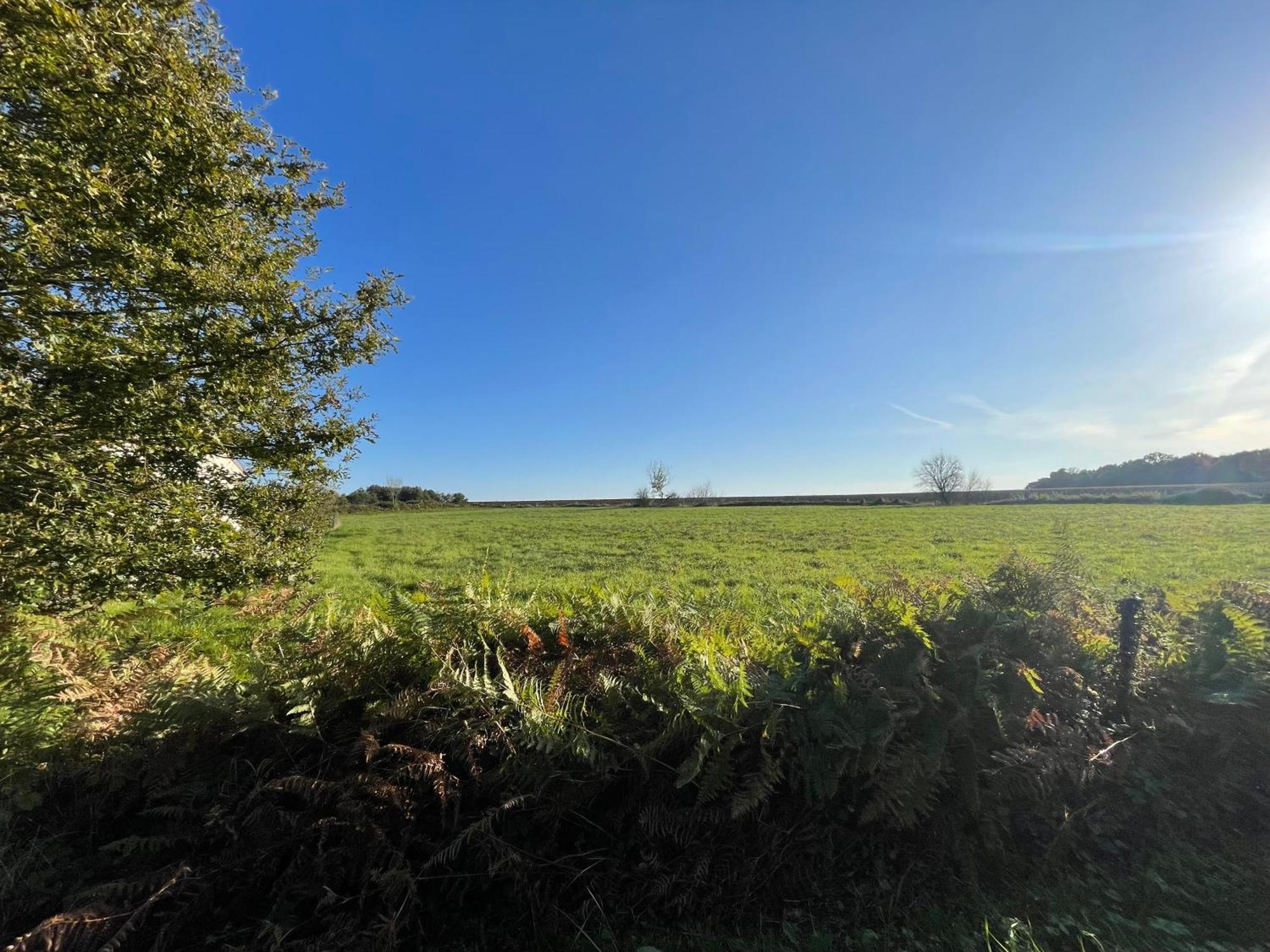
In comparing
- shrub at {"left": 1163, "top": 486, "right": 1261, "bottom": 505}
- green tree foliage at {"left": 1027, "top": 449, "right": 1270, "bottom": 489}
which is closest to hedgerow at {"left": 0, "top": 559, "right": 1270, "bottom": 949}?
shrub at {"left": 1163, "top": 486, "right": 1261, "bottom": 505}

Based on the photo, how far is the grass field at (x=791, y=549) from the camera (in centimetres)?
1254

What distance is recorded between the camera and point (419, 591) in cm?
375

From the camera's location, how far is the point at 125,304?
4.53 m

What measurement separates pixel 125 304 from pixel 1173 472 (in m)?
100

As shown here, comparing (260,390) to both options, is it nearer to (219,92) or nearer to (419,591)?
(219,92)

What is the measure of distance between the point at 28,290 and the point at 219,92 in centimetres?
318

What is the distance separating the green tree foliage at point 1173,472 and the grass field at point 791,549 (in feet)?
136

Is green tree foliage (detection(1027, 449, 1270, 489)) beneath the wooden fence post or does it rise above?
above

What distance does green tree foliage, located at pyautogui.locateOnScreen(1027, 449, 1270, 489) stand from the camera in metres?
58.1

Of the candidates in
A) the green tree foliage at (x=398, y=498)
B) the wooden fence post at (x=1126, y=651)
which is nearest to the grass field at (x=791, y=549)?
the wooden fence post at (x=1126, y=651)

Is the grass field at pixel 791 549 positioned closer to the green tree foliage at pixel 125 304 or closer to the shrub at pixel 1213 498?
the green tree foliage at pixel 125 304

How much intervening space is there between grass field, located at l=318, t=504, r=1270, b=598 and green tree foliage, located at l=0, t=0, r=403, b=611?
3.01 meters

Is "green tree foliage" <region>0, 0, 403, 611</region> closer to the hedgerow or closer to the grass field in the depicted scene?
the hedgerow

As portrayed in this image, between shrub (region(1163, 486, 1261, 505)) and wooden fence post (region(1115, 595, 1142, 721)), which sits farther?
shrub (region(1163, 486, 1261, 505))
